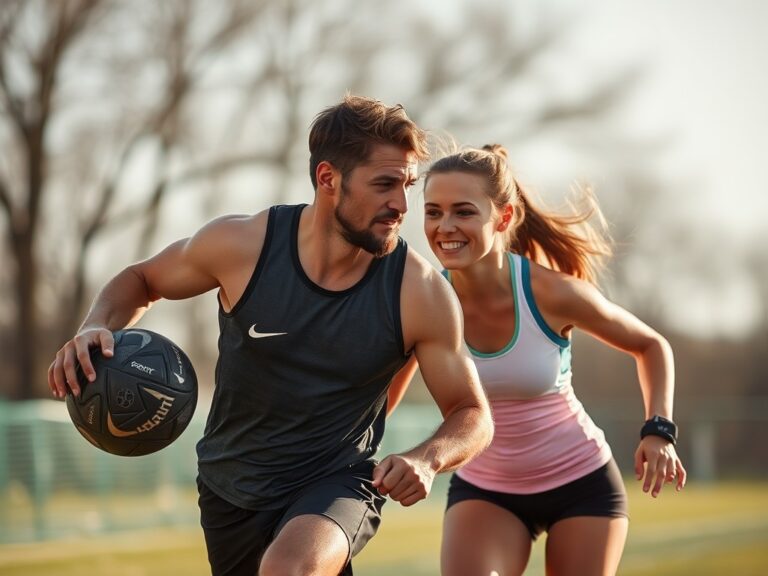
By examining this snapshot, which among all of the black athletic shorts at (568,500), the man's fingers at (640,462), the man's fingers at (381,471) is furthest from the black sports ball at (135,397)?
the man's fingers at (640,462)

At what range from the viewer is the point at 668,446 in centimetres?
537

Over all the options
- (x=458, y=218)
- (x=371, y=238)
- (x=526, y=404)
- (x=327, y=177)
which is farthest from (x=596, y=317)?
(x=327, y=177)

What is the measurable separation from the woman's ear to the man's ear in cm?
112

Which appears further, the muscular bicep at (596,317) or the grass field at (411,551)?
the grass field at (411,551)

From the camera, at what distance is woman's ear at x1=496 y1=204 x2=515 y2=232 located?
18.9 ft

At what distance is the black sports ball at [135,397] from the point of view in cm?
464

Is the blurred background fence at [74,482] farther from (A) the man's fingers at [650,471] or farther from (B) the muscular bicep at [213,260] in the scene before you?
(A) the man's fingers at [650,471]

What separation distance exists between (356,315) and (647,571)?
833 centimetres

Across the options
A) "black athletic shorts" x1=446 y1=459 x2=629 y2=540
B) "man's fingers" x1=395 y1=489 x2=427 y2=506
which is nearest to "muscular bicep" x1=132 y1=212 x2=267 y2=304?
"man's fingers" x1=395 y1=489 x2=427 y2=506

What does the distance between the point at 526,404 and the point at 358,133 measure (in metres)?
1.51

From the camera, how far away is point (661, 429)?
5.40 metres

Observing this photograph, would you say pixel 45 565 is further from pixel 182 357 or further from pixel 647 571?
pixel 182 357

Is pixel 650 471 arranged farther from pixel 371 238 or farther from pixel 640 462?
pixel 371 238

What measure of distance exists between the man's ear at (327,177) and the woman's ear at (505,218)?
3.66 ft
